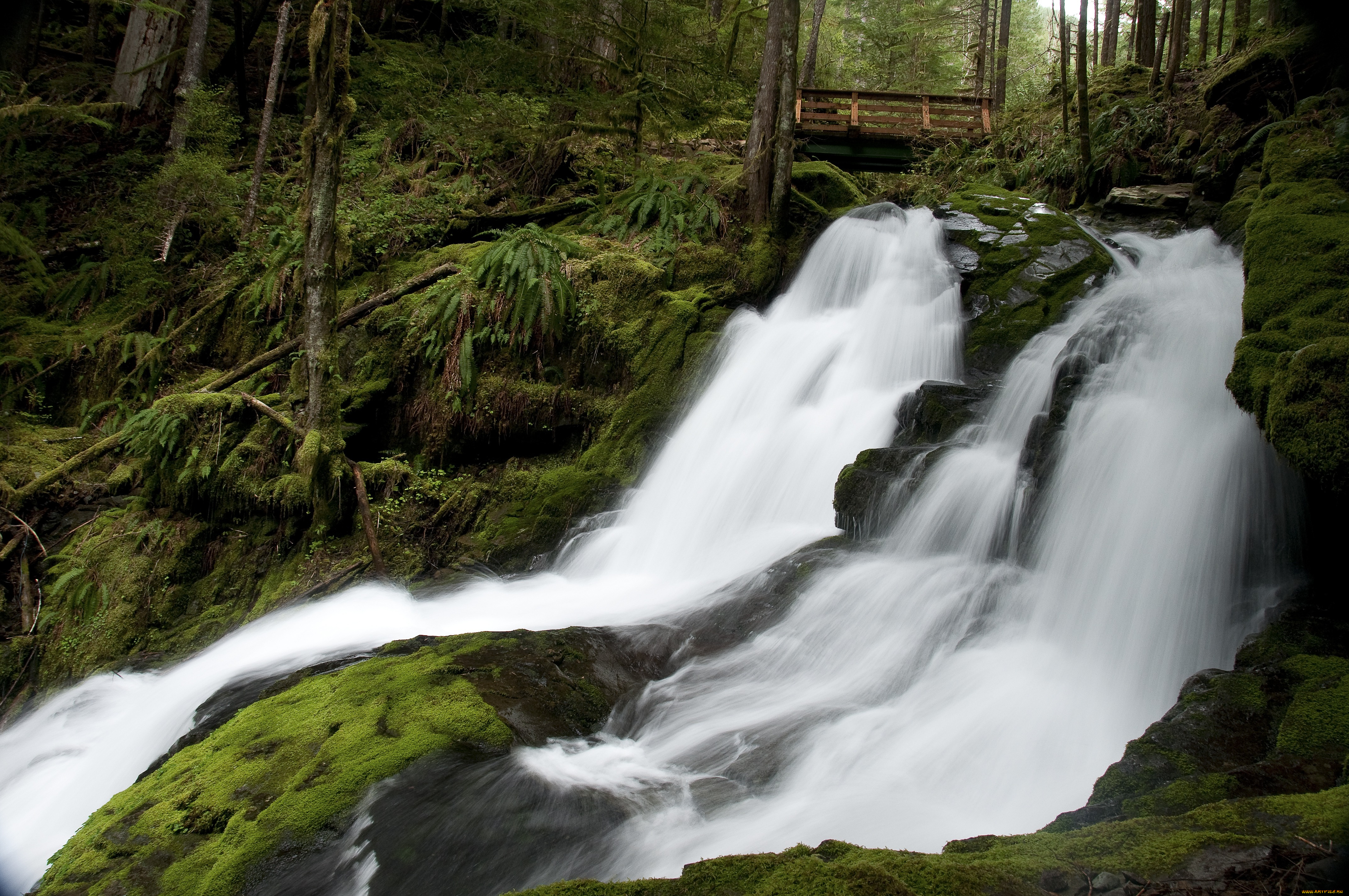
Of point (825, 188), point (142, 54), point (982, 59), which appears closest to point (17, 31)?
point (142, 54)

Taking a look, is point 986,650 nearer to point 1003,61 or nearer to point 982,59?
point 1003,61

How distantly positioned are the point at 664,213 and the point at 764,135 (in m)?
1.87

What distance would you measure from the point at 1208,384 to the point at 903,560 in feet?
9.81

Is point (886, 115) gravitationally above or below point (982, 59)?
below

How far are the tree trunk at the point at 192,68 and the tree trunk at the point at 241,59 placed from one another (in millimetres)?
1342

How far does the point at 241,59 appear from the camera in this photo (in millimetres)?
14773

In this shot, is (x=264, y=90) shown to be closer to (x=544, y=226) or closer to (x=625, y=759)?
(x=544, y=226)

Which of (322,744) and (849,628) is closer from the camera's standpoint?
(322,744)

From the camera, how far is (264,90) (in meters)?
16.3

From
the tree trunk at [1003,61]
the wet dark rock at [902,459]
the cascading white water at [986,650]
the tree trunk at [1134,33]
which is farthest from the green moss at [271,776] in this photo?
the tree trunk at [1003,61]

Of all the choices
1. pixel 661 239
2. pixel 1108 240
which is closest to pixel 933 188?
pixel 1108 240

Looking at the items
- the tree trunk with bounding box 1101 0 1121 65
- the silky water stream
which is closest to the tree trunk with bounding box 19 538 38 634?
the silky water stream

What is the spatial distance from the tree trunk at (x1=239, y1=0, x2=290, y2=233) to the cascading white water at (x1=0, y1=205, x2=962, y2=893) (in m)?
8.16

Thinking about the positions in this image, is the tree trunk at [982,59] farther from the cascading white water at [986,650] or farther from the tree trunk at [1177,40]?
the cascading white water at [986,650]
